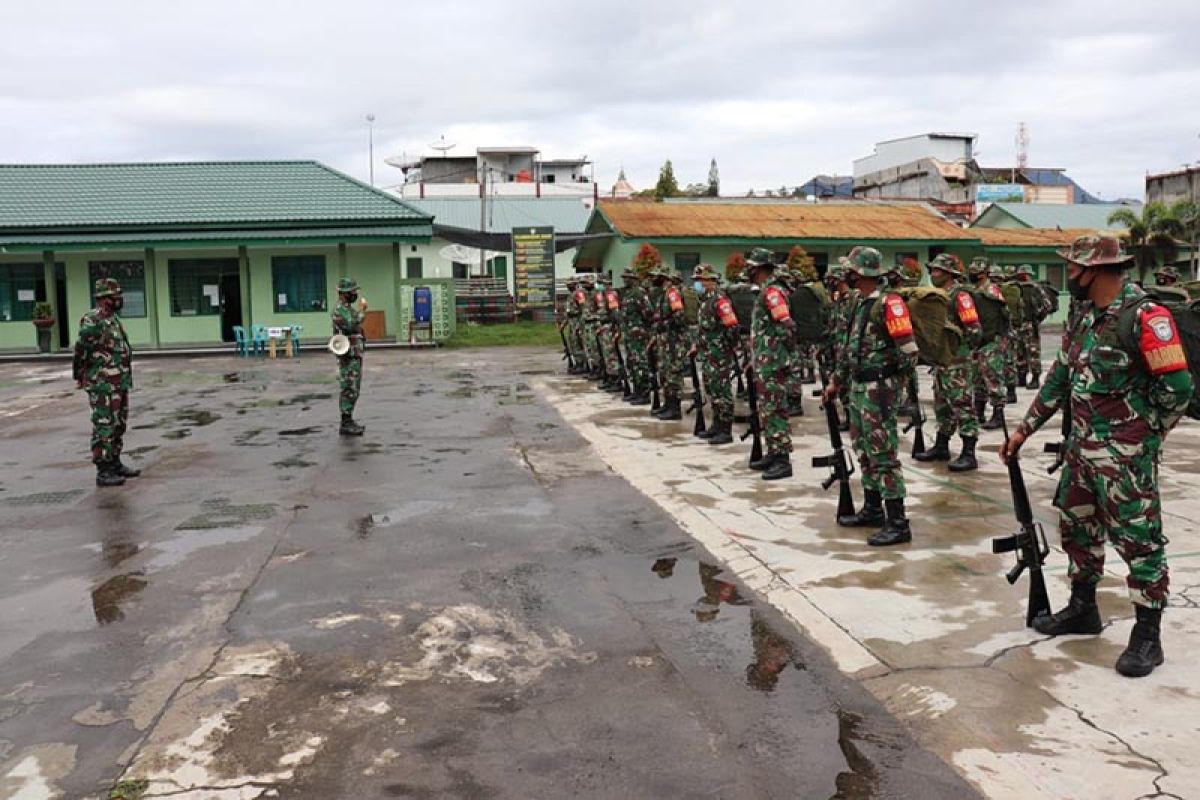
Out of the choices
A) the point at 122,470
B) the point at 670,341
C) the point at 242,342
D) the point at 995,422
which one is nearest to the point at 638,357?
the point at 670,341

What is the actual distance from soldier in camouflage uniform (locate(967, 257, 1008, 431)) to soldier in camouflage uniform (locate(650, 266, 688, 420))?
3.50 m

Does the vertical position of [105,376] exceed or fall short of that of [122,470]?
it exceeds it

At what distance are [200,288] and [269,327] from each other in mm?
3129

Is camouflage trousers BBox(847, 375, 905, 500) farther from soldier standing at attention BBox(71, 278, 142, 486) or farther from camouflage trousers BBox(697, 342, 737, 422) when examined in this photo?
soldier standing at attention BBox(71, 278, 142, 486)

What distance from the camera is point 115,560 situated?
6801mm

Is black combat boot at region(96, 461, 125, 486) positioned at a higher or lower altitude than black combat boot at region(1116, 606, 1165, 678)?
higher

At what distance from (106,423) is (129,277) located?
2068 cm

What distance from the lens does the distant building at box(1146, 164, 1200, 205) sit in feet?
121

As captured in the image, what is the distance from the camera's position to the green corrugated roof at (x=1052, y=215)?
40.7 metres

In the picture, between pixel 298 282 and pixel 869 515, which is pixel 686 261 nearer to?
pixel 298 282

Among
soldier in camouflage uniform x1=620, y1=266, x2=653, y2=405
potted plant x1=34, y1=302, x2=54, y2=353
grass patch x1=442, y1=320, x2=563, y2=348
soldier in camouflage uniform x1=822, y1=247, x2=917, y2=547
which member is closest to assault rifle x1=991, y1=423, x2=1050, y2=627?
soldier in camouflage uniform x1=822, y1=247, x2=917, y2=547

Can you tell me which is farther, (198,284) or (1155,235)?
(1155,235)

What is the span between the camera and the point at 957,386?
941cm

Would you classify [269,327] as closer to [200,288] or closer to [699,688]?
[200,288]
